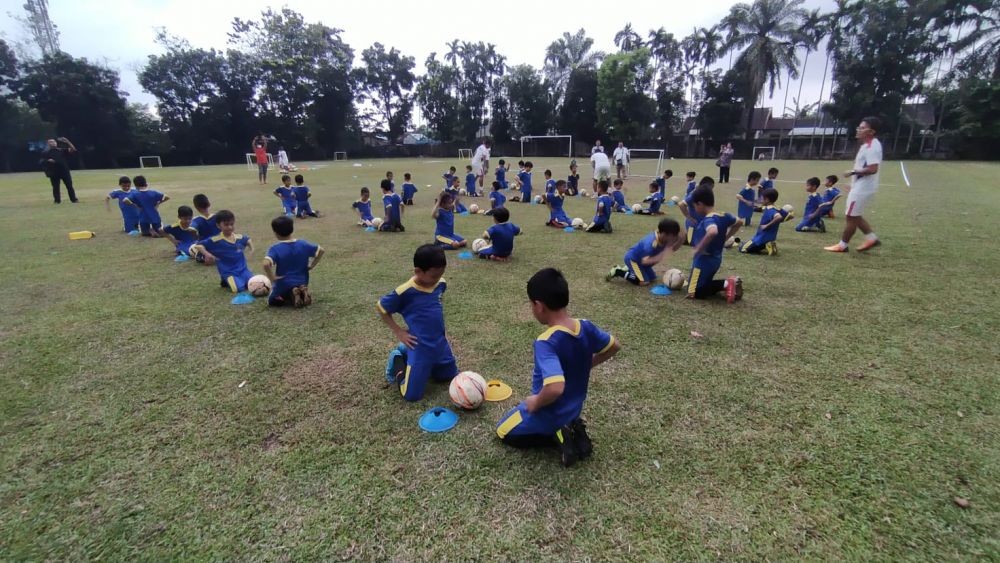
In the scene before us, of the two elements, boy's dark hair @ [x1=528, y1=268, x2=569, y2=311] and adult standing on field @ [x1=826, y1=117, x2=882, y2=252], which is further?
adult standing on field @ [x1=826, y1=117, x2=882, y2=252]

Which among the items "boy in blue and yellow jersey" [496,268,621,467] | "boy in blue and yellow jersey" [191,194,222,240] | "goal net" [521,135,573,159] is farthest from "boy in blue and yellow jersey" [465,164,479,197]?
"goal net" [521,135,573,159]

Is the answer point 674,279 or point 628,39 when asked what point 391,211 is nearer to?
point 674,279

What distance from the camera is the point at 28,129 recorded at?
41000 millimetres

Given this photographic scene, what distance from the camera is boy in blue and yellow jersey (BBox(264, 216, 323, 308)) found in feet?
19.4

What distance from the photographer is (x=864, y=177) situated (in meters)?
8.40

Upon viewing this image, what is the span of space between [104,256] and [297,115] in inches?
2128

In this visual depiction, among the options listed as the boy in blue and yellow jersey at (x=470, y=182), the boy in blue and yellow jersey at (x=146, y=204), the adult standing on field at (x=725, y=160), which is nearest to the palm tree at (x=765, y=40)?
the adult standing on field at (x=725, y=160)

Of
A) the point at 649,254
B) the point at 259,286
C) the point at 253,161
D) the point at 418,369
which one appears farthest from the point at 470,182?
the point at 253,161

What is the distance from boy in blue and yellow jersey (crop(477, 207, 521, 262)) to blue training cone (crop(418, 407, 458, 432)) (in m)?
5.02

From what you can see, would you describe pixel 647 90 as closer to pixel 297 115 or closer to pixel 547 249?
pixel 297 115

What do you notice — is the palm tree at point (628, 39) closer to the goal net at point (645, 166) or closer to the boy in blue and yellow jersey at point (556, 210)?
the goal net at point (645, 166)

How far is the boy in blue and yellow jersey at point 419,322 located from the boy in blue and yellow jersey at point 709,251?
3.99m

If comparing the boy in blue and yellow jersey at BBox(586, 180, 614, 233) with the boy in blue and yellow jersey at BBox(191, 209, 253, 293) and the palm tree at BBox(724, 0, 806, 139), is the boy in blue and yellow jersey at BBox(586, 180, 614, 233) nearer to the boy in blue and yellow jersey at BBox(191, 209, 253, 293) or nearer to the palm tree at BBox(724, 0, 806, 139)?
the boy in blue and yellow jersey at BBox(191, 209, 253, 293)

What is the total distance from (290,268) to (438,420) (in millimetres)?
3592
